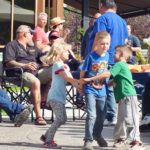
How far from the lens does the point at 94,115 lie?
812 cm

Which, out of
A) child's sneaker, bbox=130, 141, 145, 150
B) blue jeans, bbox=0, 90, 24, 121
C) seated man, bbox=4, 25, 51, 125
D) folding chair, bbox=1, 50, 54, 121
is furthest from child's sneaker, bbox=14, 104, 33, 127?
child's sneaker, bbox=130, 141, 145, 150

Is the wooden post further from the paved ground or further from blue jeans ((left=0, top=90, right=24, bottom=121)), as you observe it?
blue jeans ((left=0, top=90, right=24, bottom=121))

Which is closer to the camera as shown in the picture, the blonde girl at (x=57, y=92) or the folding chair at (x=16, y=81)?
the blonde girl at (x=57, y=92)

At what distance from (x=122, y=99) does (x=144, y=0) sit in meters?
20.3

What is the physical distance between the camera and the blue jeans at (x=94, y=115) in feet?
26.6

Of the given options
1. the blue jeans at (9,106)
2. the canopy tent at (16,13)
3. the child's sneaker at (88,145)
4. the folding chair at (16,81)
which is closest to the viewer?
the child's sneaker at (88,145)

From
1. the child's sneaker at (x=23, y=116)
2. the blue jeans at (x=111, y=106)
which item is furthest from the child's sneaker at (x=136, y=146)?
the child's sneaker at (x=23, y=116)

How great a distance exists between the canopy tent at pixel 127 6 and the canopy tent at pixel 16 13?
6573mm

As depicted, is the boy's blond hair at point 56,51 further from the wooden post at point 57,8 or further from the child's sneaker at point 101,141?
the wooden post at point 57,8

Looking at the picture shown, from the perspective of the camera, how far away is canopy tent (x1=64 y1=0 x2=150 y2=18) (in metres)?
28.5

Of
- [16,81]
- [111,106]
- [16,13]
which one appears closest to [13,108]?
[16,81]

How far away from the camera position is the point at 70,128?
413 inches

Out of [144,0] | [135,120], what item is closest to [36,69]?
[135,120]

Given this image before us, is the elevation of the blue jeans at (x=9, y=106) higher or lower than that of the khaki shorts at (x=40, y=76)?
lower
